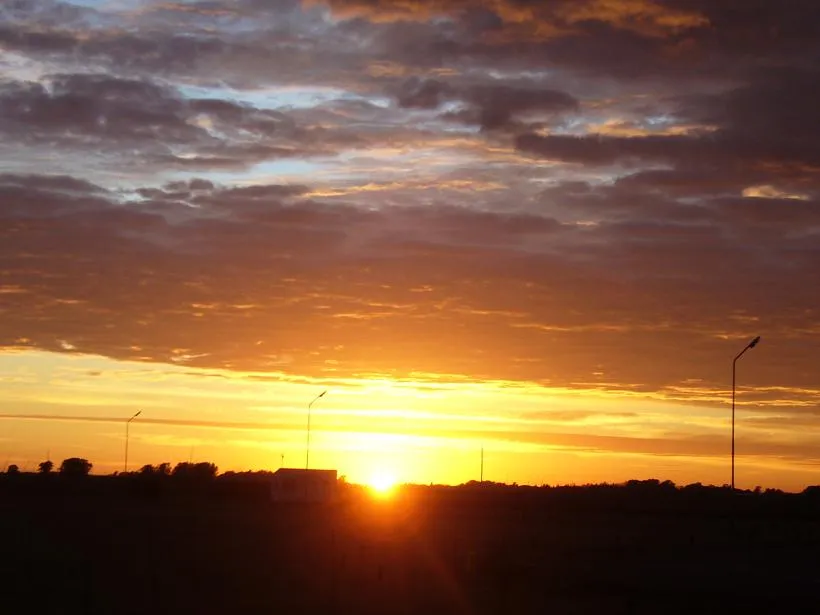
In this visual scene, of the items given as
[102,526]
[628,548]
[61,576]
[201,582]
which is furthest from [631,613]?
[102,526]

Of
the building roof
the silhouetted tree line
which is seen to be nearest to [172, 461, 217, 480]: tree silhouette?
the silhouetted tree line

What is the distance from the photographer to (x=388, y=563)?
43.1 meters

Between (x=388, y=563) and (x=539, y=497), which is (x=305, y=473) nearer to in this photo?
(x=539, y=497)

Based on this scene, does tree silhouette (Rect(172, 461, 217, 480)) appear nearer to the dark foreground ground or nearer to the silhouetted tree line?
the silhouetted tree line

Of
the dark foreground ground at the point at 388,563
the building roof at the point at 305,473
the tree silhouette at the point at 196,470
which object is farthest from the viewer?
the tree silhouette at the point at 196,470

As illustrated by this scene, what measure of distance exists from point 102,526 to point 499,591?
30.8 metres

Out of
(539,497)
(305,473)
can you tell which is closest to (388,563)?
(305,473)

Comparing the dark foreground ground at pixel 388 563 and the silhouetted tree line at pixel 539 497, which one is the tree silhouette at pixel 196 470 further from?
the dark foreground ground at pixel 388 563

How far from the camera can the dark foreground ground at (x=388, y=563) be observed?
105ft

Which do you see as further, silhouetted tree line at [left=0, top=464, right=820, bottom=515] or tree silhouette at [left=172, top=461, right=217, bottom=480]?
tree silhouette at [left=172, top=461, right=217, bottom=480]

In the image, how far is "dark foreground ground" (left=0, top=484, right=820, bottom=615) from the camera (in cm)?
3209

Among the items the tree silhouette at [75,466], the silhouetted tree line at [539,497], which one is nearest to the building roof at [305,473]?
the silhouetted tree line at [539,497]

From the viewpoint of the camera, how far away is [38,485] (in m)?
115

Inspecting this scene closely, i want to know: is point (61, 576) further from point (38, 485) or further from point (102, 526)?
point (38, 485)
